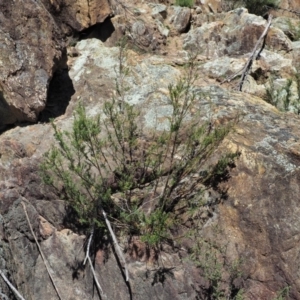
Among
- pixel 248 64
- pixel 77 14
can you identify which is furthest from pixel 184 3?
pixel 77 14

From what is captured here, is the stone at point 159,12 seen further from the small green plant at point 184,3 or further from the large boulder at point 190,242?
the large boulder at point 190,242

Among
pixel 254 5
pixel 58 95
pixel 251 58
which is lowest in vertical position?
pixel 254 5

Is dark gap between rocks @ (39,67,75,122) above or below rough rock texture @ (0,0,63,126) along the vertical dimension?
below

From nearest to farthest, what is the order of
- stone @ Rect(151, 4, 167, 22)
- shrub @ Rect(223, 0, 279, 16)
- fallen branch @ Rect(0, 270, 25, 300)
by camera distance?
fallen branch @ Rect(0, 270, 25, 300) < stone @ Rect(151, 4, 167, 22) < shrub @ Rect(223, 0, 279, 16)

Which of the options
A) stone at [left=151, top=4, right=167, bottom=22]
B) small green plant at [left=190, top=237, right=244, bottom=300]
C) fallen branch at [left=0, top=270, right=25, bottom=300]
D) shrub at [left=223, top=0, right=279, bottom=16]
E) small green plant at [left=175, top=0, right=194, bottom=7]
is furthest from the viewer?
shrub at [left=223, top=0, right=279, bottom=16]

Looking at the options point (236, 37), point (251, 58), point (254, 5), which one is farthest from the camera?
point (254, 5)

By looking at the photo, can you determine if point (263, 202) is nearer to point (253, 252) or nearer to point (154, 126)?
point (253, 252)

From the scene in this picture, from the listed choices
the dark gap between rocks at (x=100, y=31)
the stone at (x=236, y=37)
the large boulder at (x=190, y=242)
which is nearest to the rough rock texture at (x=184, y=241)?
the large boulder at (x=190, y=242)

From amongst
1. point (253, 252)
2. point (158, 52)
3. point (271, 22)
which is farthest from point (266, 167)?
point (271, 22)

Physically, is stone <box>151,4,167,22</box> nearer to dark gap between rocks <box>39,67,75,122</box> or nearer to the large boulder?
dark gap between rocks <box>39,67,75,122</box>

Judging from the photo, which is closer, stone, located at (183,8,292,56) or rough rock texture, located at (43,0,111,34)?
rough rock texture, located at (43,0,111,34)

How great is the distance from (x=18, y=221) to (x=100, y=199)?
67 centimetres

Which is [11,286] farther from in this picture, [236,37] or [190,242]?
[236,37]

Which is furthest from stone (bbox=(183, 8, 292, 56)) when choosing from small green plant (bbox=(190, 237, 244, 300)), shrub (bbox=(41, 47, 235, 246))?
small green plant (bbox=(190, 237, 244, 300))
